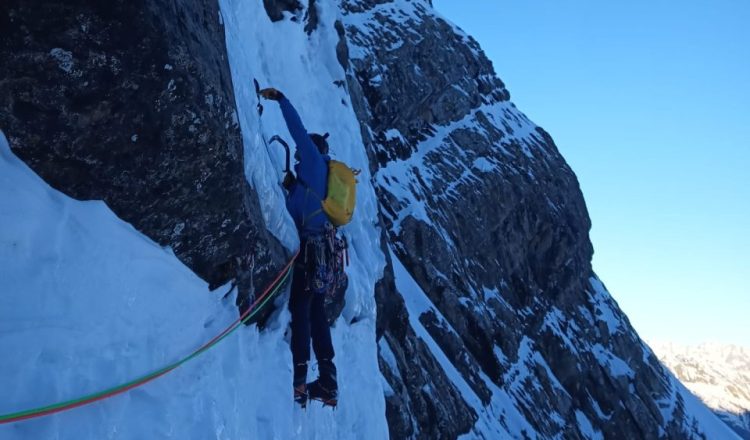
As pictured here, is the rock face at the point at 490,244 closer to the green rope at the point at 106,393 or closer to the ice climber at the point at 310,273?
the ice climber at the point at 310,273

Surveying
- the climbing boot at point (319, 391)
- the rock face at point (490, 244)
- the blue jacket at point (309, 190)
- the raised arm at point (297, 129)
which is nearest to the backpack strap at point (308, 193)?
the blue jacket at point (309, 190)

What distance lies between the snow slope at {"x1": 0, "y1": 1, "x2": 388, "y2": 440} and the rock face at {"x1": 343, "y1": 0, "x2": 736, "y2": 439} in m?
16.0

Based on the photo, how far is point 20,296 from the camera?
140 inches

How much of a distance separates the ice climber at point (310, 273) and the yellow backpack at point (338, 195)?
0.20 ft

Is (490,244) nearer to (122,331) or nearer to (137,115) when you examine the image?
(137,115)

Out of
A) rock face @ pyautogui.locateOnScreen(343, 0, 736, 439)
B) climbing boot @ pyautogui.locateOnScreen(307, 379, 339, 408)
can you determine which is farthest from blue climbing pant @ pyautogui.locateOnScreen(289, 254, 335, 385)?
rock face @ pyautogui.locateOnScreen(343, 0, 736, 439)

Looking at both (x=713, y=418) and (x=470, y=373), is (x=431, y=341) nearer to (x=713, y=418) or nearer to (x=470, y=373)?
(x=470, y=373)

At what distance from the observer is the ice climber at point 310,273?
5.86 meters

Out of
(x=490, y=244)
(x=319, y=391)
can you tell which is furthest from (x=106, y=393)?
(x=490, y=244)

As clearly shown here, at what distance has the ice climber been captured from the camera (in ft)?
19.2

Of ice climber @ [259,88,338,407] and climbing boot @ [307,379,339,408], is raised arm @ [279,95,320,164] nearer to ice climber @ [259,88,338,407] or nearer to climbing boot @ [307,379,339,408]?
ice climber @ [259,88,338,407]

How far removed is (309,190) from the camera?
5.95 m

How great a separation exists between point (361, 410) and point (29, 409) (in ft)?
18.4

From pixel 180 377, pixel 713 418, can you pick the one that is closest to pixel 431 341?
pixel 180 377
